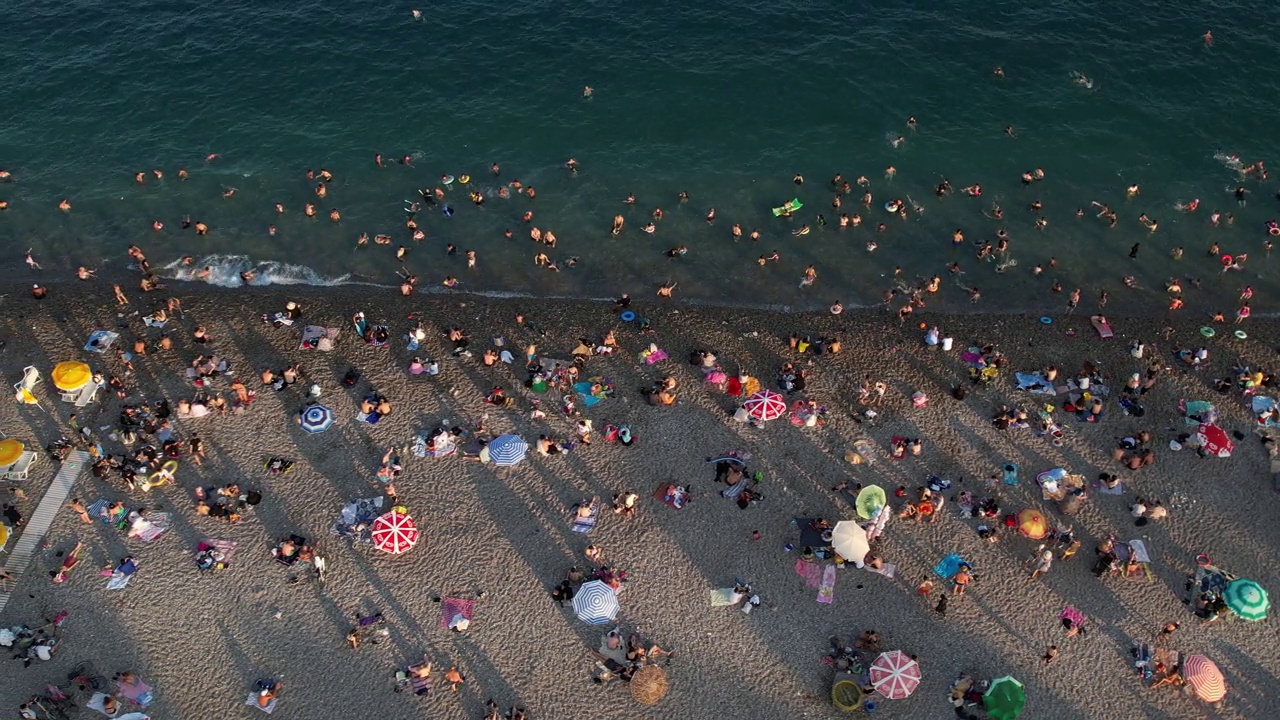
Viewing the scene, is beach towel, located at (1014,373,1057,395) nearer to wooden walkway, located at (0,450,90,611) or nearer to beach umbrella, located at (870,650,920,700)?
beach umbrella, located at (870,650,920,700)

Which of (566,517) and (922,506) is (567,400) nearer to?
(566,517)

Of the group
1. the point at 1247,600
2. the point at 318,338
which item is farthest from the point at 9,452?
the point at 1247,600

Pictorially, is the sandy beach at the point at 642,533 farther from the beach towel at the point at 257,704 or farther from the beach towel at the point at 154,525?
the beach towel at the point at 154,525

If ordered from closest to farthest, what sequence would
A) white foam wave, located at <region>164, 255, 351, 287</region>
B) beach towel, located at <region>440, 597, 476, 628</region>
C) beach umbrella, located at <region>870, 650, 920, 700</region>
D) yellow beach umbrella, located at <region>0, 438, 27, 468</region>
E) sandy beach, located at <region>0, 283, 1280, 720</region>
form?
beach umbrella, located at <region>870, 650, 920, 700</region> → sandy beach, located at <region>0, 283, 1280, 720</region> → beach towel, located at <region>440, 597, 476, 628</region> → yellow beach umbrella, located at <region>0, 438, 27, 468</region> → white foam wave, located at <region>164, 255, 351, 287</region>

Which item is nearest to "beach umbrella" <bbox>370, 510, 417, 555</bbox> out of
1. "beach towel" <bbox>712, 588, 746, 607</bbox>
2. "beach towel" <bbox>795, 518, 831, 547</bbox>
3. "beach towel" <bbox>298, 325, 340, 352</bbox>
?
"beach towel" <bbox>712, 588, 746, 607</bbox>

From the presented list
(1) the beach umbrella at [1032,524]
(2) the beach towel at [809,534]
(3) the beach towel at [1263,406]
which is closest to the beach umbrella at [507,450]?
(2) the beach towel at [809,534]

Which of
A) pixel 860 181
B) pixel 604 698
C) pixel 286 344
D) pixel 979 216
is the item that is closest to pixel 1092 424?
pixel 979 216
